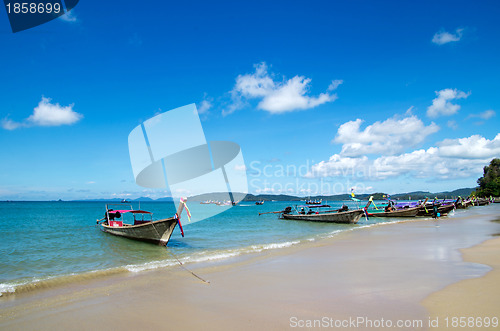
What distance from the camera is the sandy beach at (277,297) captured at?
5902 mm

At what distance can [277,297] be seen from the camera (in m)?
7.41

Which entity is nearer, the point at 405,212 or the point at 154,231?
the point at 154,231

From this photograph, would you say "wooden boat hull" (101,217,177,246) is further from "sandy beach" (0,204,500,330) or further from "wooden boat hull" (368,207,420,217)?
"wooden boat hull" (368,207,420,217)

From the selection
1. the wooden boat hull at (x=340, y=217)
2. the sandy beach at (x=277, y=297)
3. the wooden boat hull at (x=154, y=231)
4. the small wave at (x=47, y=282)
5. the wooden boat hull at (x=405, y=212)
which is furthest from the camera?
the wooden boat hull at (x=405, y=212)

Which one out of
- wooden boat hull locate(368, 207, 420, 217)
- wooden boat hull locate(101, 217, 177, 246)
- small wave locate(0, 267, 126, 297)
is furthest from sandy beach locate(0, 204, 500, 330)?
wooden boat hull locate(368, 207, 420, 217)

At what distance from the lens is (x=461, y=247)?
14328 mm

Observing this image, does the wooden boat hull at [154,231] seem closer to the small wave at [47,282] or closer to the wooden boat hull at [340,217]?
the small wave at [47,282]

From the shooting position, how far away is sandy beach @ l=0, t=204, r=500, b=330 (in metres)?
5.90

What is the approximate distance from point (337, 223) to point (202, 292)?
95.2ft

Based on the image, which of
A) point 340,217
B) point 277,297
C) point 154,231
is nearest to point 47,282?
point 277,297

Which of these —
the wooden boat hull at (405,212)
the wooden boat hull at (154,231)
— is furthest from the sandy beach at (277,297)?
the wooden boat hull at (405,212)

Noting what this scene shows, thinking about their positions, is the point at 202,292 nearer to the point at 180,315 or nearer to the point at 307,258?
the point at 180,315

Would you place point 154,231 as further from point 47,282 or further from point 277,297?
point 277,297

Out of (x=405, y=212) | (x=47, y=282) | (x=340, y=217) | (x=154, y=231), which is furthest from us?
(x=405, y=212)
